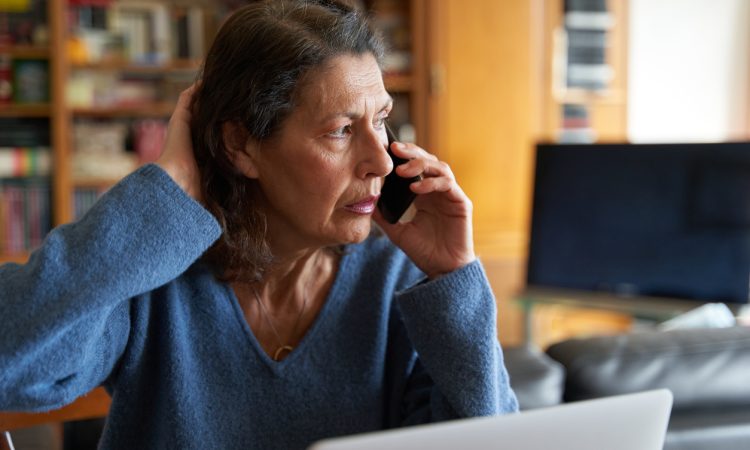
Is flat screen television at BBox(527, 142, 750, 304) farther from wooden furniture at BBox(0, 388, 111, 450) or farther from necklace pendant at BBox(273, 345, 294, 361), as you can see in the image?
wooden furniture at BBox(0, 388, 111, 450)

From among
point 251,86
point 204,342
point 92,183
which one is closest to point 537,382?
point 204,342

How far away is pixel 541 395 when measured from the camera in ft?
4.25

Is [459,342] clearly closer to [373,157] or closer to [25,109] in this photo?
[373,157]

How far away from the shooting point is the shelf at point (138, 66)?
12.4 ft

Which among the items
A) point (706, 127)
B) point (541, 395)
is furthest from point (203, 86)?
point (706, 127)

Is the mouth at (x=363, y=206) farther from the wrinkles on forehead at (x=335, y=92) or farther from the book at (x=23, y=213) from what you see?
the book at (x=23, y=213)

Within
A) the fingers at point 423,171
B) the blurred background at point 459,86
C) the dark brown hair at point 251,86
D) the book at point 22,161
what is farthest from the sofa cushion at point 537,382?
the book at point 22,161

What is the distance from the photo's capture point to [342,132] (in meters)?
1.19

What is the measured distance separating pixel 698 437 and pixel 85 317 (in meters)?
0.85

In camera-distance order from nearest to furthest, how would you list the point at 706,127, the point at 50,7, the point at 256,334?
the point at 256,334, the point at 50,7, the point at 706,127

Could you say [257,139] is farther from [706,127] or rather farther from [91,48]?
[706,127]

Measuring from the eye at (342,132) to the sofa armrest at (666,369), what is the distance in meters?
0.48

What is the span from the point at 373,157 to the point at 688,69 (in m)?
4.34

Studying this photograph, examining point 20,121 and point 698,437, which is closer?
point 698,437
